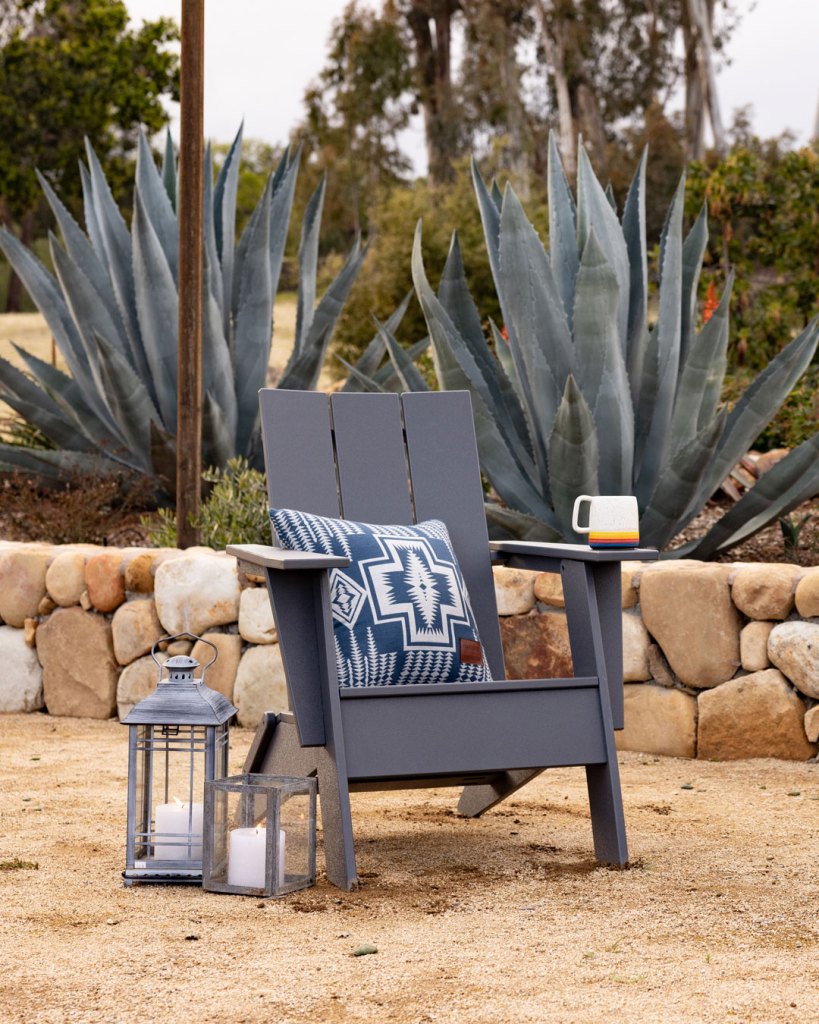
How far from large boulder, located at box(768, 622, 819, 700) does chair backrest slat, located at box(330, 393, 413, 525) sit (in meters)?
1.35

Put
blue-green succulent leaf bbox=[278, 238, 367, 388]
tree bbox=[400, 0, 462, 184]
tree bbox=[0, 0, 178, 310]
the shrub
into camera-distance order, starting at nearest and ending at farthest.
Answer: the shrub < blue-green succulent leaf bbox=[278, 238, 367, 388] < tree bbox=[0, 0, 178, 310] < tree bbox=[400, 0, 462, 184]

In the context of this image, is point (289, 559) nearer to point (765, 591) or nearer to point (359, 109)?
point (765, 591)

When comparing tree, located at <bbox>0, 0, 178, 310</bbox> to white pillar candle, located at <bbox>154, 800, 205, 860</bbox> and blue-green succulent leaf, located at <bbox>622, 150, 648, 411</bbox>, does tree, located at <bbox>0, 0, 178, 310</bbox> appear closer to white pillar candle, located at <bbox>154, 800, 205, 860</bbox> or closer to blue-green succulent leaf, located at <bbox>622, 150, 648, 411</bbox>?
blue-green succulent leaf, located at <bbox>622, 150, 648, 411</bbox>

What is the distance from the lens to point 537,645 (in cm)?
438

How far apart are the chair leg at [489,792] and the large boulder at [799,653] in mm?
1118

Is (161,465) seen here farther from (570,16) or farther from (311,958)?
(570,16)

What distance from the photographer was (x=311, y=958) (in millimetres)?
2211

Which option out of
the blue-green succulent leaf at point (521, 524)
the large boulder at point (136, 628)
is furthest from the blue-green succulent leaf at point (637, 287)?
the large boulder at point (136, 628)

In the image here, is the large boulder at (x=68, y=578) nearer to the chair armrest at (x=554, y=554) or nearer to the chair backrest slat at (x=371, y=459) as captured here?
the chair backrest slat at (x=371, y=459)

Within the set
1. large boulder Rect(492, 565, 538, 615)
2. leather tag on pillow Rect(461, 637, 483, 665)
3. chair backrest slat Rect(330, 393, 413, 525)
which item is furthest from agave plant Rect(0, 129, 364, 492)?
leather tag on pillow Rect(461, 637, 483, 665)

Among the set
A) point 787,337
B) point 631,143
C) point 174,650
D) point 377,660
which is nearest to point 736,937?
point 377,660

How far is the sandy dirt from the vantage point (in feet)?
6.48

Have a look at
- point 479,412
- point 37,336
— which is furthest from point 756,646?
point 37,336

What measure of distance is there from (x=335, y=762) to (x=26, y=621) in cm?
269
